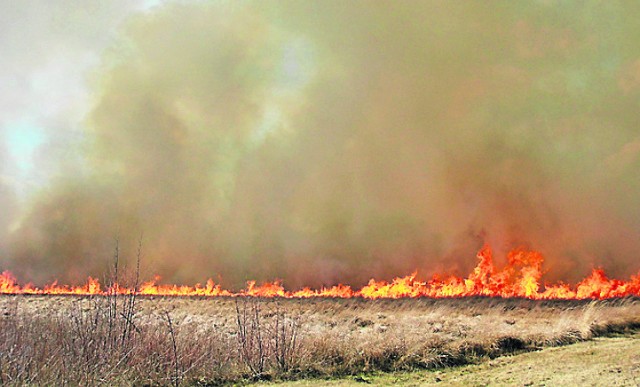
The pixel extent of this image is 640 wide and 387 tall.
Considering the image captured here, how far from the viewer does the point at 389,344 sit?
12016mm

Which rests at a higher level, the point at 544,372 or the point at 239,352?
the point at 239,352

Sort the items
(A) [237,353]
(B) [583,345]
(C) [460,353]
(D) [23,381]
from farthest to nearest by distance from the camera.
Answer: (B) [583,345] → (C) [460,353] → (A) [237,353] → (D) [23,381]

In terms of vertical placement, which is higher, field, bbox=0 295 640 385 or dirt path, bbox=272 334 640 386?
field, bbox=0 295 640 385

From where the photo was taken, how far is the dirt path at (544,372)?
8.93 meters

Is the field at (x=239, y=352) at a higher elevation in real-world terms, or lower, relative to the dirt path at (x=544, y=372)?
higher

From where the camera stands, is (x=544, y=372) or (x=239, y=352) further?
(x=239, y=352)

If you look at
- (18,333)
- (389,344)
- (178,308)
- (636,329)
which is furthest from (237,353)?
(178,308)

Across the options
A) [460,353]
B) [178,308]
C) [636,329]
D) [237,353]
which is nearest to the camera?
[237,353]

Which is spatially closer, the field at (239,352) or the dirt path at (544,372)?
the field at (239,352)

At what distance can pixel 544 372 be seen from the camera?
9805 mm

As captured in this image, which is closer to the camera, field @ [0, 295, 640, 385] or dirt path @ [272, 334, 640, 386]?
field @ [0, 295, 640, 385]

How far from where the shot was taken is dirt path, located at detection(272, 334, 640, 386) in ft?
29.3

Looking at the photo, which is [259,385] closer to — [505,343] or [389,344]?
[389,344]

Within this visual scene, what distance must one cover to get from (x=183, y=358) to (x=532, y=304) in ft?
68.2
